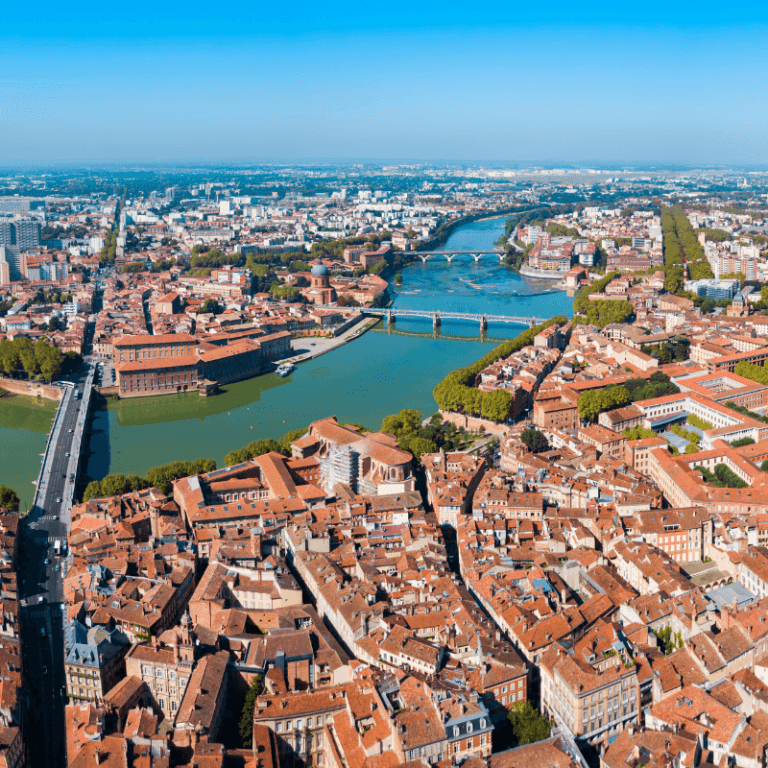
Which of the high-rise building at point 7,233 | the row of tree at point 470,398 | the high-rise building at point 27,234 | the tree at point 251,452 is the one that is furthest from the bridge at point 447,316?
the high-rise building at point 7,233

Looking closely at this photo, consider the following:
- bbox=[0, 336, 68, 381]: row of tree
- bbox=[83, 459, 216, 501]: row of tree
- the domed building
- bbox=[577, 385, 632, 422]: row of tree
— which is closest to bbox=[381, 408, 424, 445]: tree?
bbox=[577, 385, 632, 422]: row of tree

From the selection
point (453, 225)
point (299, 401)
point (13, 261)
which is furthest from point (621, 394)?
point (453, 225)

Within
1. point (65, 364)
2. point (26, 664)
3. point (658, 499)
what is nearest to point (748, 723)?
point (658, 499)

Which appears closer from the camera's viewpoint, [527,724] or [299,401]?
[527,724]

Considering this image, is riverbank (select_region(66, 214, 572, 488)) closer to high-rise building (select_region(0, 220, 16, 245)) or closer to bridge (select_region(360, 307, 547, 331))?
bridge (select_region(360, 307, 547, 331))

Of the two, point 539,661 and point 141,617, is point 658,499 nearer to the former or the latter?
point 539,661

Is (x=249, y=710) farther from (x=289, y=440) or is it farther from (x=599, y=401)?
(x=599, y=401)

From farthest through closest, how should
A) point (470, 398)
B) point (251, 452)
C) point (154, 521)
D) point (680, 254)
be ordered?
point (680, 254)
point (470, 398)
point (251, 452)
point (154, 521)

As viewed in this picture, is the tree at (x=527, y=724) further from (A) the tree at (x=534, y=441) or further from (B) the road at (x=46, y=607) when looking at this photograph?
(A) the tree at (x=534, y=441)
